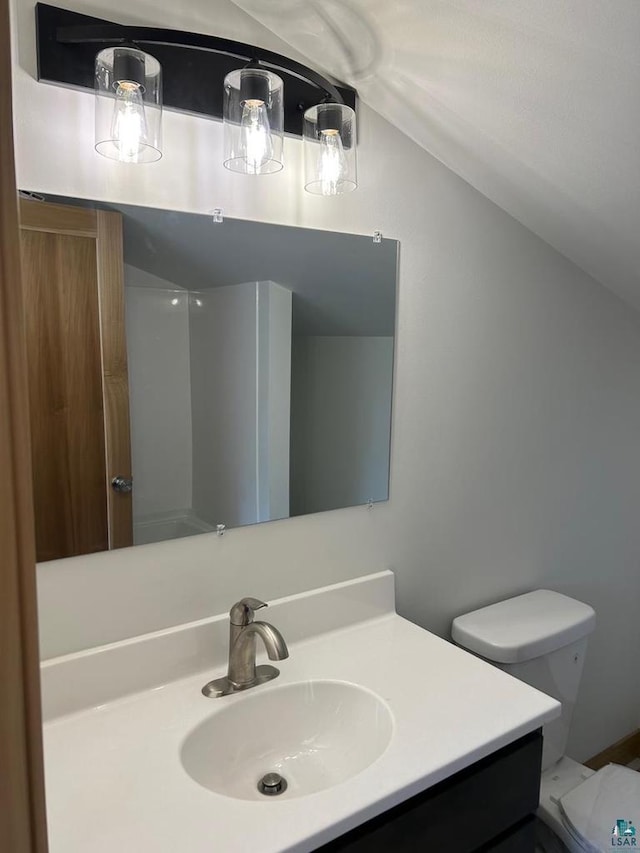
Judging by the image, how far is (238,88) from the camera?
3.66 ft

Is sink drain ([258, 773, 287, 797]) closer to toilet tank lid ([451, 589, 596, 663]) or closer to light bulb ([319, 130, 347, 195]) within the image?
toilet tank lid ([451, 589, 596, 663])

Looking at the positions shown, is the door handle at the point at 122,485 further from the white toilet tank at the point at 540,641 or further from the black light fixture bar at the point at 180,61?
the white toilet tank at the point at 540,641

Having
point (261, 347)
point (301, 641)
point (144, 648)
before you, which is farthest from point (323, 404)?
point (144, 648)

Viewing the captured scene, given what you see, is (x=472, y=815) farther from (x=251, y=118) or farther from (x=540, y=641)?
(x=251, y=118)

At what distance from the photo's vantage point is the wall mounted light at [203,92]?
1.00 meters

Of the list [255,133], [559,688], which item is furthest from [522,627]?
[255,133]

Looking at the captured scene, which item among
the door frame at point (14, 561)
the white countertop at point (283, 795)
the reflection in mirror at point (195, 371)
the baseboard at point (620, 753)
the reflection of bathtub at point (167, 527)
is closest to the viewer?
the door frame at point (14, 561)

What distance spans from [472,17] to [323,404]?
0.78m

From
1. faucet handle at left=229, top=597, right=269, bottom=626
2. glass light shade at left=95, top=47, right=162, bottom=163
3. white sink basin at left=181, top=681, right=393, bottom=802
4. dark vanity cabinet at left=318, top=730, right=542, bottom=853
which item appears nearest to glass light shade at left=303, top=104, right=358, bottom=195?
glass light shade at left=95, top=47, right=162, bottom=163

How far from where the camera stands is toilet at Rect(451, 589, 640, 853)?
1.54 meters

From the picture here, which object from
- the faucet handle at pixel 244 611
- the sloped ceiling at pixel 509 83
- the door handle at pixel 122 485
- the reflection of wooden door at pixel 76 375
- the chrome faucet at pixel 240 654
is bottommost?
the chrome faucet at pixel 240 654

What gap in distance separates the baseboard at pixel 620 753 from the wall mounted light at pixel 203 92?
225 cm

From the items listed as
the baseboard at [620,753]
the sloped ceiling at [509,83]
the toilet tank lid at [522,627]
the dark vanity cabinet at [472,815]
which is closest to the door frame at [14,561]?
the dark vanity cabinet at [472,815]

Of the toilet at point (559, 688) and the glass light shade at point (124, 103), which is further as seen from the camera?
the toilet at point (559, 688)
